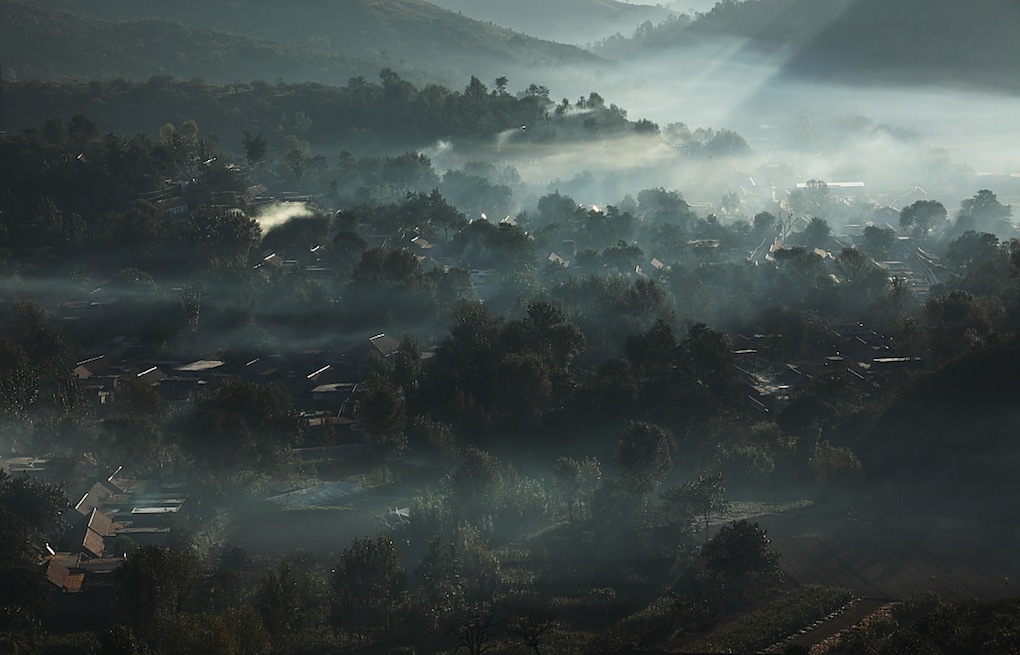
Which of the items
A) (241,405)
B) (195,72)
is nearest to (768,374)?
(241,405)

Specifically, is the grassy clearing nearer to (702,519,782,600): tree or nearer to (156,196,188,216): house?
(702,519,782,600): tree

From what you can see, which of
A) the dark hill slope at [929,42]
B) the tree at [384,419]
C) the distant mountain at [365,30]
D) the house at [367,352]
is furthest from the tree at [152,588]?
the distant mountain at [365,30]

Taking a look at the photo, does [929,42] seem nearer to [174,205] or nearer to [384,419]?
[174,205]

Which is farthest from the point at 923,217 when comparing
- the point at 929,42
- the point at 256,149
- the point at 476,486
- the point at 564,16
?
the point at 564,16

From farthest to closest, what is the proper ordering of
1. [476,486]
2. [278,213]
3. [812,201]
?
[812,201] → [278,213] → [476,486]

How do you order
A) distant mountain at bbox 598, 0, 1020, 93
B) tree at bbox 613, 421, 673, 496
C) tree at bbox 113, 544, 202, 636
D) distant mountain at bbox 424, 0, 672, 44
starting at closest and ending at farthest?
1. tree at bbox 113, 544, 202, 636
2. tree at bbox 613, 421, 673, 496
3. distant mountain at bbox 598, 0, 1020, 93
4. distant mountain at bbox 424, 0, 672, 44

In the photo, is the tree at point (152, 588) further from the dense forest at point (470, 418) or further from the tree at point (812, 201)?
the tree at point (812, 201)

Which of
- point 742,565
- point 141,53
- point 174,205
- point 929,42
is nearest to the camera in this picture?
point 742,565

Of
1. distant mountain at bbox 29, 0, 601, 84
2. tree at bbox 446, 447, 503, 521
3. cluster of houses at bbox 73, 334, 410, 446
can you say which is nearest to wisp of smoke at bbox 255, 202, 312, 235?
cluster of houses at bbox 73, 334, 410, 446
